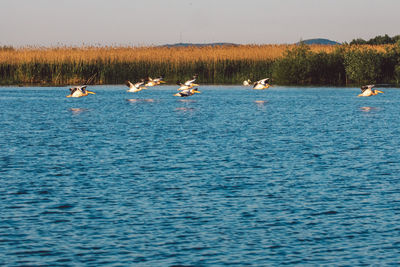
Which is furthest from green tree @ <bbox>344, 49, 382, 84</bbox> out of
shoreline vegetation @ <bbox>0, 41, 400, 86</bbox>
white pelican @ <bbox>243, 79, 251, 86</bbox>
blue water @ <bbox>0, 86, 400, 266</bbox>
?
blue water @ <bbox>0, 86, 400, 266</bbox>

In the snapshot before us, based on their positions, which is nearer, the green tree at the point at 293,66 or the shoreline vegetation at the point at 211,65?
the shoreline vegetation at the point at 211,65

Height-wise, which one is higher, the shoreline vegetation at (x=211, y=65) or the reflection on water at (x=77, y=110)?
the shoreline vegetation at (x=211, y=65)

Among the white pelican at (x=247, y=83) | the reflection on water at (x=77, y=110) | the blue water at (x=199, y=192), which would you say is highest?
the white pelican at (x=247, y=83)

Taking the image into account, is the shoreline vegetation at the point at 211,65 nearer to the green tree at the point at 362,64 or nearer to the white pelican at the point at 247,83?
the green tree at the point at 362,64

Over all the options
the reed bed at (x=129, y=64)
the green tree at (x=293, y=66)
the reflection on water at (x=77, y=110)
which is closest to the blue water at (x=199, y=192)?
the reflection on water at (x=77, y=110)

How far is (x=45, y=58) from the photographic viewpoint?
6153 cm

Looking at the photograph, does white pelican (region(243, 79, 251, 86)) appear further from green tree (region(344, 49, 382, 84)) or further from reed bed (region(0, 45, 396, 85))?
green tree (region(344, 49, 382, 84))

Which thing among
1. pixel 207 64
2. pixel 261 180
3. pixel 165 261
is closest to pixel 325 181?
pixel 261 180

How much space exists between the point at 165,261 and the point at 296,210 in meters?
3.96

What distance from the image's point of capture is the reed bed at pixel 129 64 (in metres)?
61.6

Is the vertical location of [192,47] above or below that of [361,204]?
above

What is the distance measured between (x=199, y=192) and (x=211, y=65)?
54321 millimetres

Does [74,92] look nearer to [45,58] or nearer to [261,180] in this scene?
[45,58]

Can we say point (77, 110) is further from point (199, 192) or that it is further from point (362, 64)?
point (362, 64)
